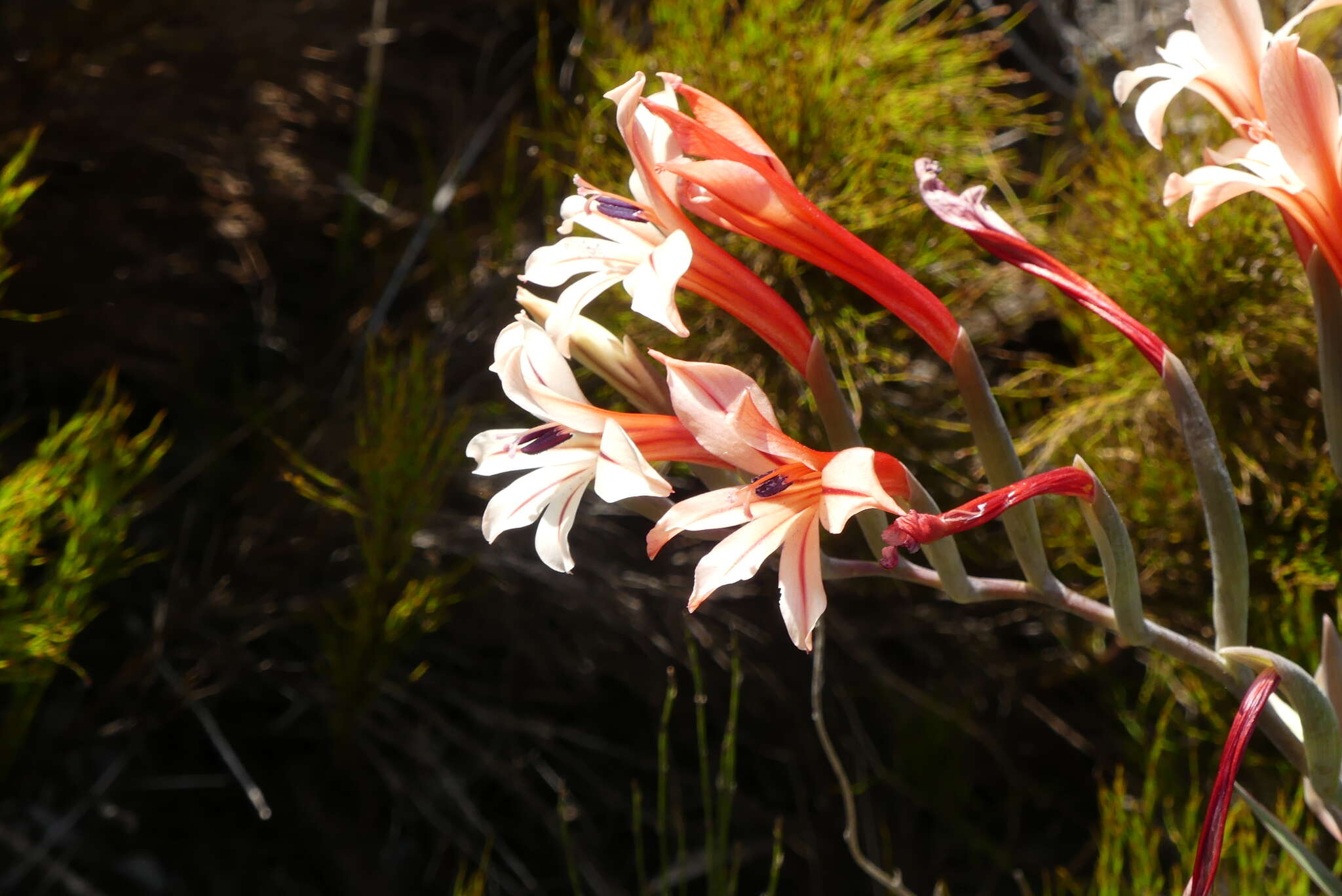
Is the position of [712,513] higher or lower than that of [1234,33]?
lower

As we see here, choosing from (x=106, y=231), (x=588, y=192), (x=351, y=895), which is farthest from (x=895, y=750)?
(x=106, y=231)

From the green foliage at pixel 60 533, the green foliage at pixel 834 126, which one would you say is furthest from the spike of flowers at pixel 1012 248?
the green foliage at pixel 60 533

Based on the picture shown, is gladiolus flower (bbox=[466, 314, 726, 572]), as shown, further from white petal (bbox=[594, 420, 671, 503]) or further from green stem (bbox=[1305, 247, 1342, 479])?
green stem (bbox=[1305, 247, 1342, 479])

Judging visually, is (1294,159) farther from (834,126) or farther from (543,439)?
(834,126)

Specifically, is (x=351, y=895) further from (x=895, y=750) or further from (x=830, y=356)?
(x=830, y=356)

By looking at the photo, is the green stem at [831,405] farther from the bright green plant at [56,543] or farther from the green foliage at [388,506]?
the bright green plant at [56,543]

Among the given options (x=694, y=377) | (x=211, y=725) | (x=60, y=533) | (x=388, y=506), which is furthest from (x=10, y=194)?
(x=694, y=377)
